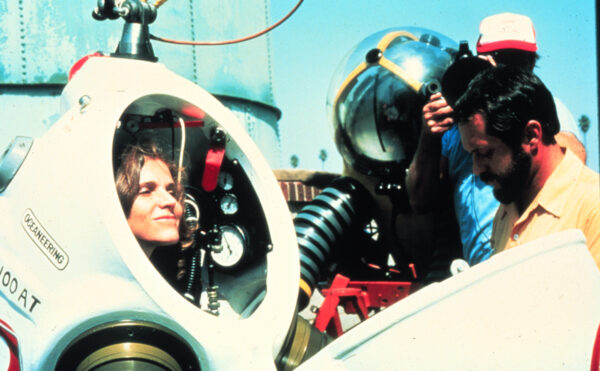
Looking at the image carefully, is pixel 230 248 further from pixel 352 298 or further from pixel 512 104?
pixel 352 298

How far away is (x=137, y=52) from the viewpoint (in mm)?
1755

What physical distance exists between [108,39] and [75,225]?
3.79 m

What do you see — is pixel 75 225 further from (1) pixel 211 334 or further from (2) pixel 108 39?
(2) pixel 108 39

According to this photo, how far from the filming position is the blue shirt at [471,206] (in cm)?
224

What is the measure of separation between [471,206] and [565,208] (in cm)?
69

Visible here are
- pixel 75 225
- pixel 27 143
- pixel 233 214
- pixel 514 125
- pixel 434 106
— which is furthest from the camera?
pixel 434 106

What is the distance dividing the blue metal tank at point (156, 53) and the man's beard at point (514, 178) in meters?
3.58

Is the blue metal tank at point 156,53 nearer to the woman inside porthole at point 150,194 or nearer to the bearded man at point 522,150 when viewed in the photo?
the woman inside porthole at point 150,194

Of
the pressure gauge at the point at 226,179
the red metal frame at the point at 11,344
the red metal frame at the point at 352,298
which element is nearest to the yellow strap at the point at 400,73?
the red metal frame at the point at 352,298

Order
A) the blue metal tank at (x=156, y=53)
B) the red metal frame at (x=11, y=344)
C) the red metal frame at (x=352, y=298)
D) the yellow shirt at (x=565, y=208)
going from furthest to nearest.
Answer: the blue metal tank at (x=156, y=53), the red metal frame at (x=352, y=298), the yellow shirt at (x=565, y=208), the red metal frame at (x=11, y=344)

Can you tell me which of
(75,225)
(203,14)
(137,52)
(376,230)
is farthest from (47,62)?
(75,225)

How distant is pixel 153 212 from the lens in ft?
5.30

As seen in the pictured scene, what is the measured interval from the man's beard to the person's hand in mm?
593

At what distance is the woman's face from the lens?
63.3 inches
